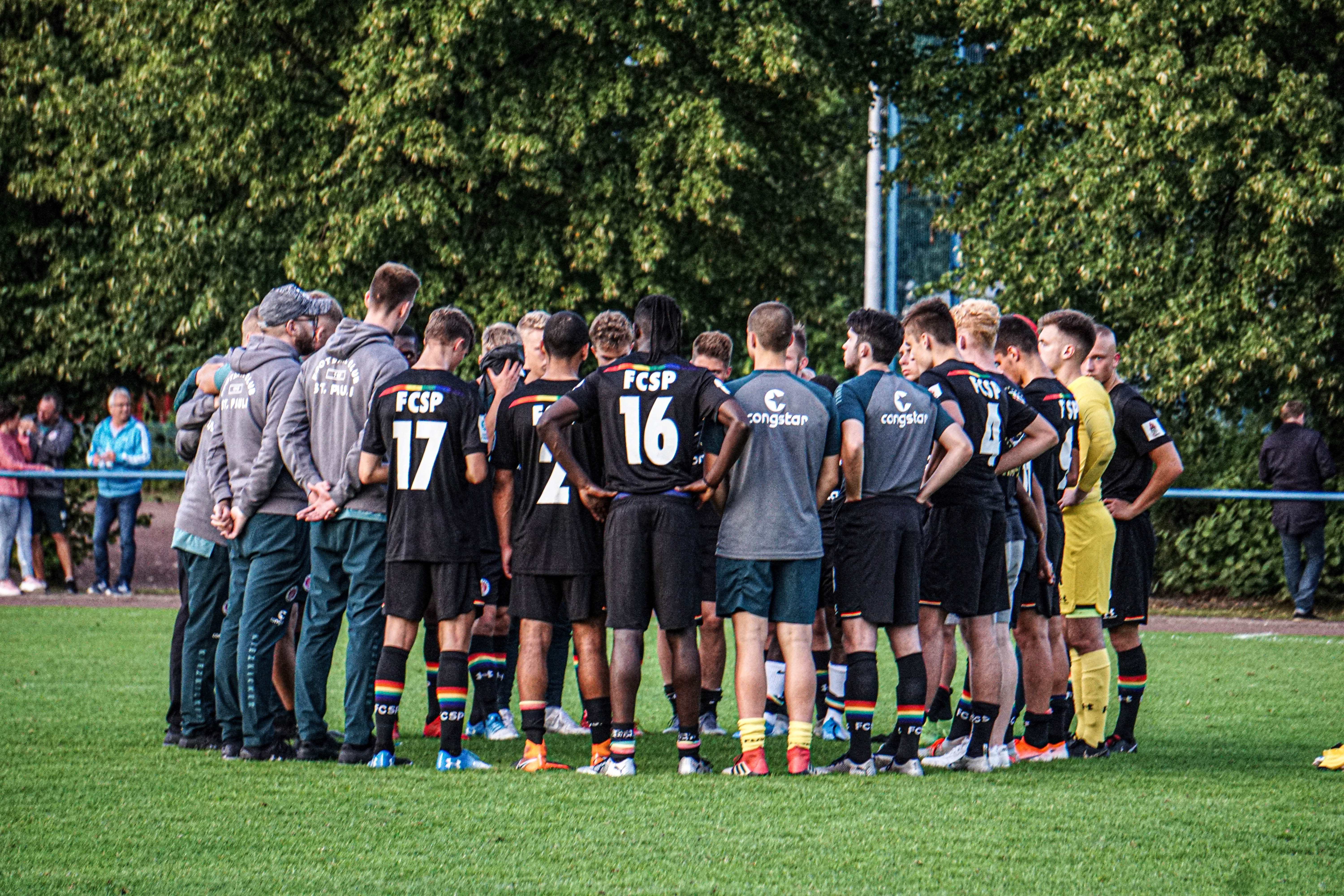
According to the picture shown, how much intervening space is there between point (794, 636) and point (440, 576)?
1.73 meters

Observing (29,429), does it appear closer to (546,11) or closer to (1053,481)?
(546,11)

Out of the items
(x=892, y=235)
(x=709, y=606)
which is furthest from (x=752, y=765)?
(x=892, y=235)

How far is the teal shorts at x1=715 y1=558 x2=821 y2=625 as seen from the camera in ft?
22.8

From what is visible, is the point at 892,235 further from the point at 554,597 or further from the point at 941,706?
the point at 554,597

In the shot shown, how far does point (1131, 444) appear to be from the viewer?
8297mm

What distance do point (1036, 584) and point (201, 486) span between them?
4.47m

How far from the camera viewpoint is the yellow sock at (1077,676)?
26.3ft

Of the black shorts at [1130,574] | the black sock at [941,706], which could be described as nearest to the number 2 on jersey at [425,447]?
the black sock at [941,706]

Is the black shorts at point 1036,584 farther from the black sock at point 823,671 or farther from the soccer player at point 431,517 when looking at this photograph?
the soccer player at point 431,517

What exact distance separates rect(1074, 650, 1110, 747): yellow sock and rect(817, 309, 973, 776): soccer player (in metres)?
1.38

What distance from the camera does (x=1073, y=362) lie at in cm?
802

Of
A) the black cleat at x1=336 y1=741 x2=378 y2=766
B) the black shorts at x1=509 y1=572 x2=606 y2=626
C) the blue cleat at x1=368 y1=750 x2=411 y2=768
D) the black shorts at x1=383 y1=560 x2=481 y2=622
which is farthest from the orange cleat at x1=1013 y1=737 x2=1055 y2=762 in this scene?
the black cleat at x1=336 y1=741 x2=378 y2=766

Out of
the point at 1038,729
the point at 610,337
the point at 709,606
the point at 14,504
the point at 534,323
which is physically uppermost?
the point at 534,323

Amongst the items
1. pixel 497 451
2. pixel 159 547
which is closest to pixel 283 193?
pixel 159 547
